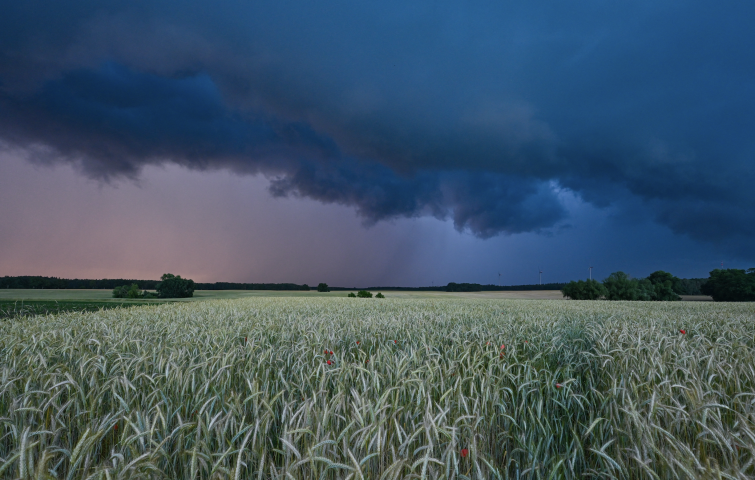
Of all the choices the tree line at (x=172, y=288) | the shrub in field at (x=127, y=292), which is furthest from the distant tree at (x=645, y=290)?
the shrub in field at (x=127, y=292)

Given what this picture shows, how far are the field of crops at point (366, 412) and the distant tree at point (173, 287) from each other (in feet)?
142

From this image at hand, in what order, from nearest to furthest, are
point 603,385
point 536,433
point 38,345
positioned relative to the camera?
point 536,433, point 603,385, point 38,345

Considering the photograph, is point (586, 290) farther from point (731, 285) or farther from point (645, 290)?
point (731, 285)

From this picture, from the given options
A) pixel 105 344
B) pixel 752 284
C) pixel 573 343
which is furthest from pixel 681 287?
pixel 105 344

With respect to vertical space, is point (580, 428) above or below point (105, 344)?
below

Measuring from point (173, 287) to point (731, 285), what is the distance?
323 ft

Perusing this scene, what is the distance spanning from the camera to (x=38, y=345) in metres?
4.78

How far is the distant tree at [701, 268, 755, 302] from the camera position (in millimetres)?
62281

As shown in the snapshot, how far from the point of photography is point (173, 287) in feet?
145

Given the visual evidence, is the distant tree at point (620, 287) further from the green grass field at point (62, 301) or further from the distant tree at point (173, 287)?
the distant tree at point (173, 287)

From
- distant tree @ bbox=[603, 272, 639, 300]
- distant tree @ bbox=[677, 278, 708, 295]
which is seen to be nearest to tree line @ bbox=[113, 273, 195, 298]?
distant tree @ bbox=[603, 272, 639, 300]

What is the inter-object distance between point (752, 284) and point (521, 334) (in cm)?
8829

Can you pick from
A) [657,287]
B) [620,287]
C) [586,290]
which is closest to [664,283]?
[657,287]

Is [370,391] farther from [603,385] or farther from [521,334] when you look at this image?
[521,334]
